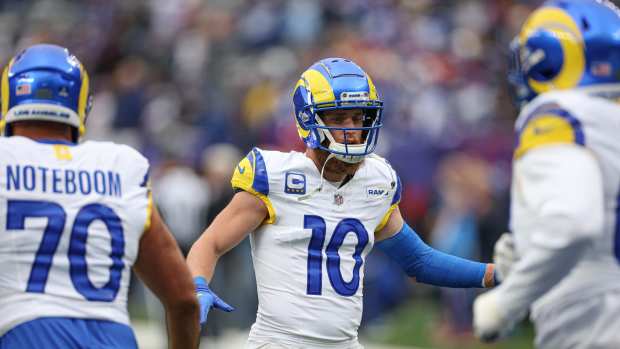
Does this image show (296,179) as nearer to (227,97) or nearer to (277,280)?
(277,280)

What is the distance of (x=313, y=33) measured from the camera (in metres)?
Result: 14.7

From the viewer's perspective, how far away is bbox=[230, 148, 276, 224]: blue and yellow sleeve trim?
4797 millimetres

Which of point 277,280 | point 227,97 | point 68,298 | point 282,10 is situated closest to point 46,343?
point 68,298

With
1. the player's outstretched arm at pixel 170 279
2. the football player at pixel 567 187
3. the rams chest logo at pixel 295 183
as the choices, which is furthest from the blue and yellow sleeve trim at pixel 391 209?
the football player at pixel 567 187

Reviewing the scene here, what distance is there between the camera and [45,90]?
3861 mm

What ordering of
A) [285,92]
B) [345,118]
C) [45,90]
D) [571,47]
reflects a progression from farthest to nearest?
[285,92], [345,118], [45,90], [571,47]

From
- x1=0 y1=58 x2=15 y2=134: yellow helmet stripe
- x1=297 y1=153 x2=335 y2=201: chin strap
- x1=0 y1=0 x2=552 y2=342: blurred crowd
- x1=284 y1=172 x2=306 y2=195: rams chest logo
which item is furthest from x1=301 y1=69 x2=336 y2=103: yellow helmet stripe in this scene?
x1=0 y1=0 x2=552 y2=342: blurred crowd

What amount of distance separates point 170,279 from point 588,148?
1428 millimetres

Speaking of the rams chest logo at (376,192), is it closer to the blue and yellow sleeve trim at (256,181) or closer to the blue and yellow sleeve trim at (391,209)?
the blue and yellow sleeve trim at (391,209)

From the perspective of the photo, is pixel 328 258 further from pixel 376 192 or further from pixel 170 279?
pixel 170 279

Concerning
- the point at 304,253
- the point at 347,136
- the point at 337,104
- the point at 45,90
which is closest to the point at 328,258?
the point at 304,253

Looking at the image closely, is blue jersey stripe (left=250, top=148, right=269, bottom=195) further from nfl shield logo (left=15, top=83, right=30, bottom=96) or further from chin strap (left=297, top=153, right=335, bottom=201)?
nfl shield logo (left=15, top=83, right=30, bottom=96)

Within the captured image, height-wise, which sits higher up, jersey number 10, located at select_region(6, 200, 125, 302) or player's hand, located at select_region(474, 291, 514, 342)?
jersey number 10, located at select_region(6, 200, 125, 302)

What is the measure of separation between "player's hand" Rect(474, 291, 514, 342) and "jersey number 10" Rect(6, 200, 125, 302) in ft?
→ 3.76
